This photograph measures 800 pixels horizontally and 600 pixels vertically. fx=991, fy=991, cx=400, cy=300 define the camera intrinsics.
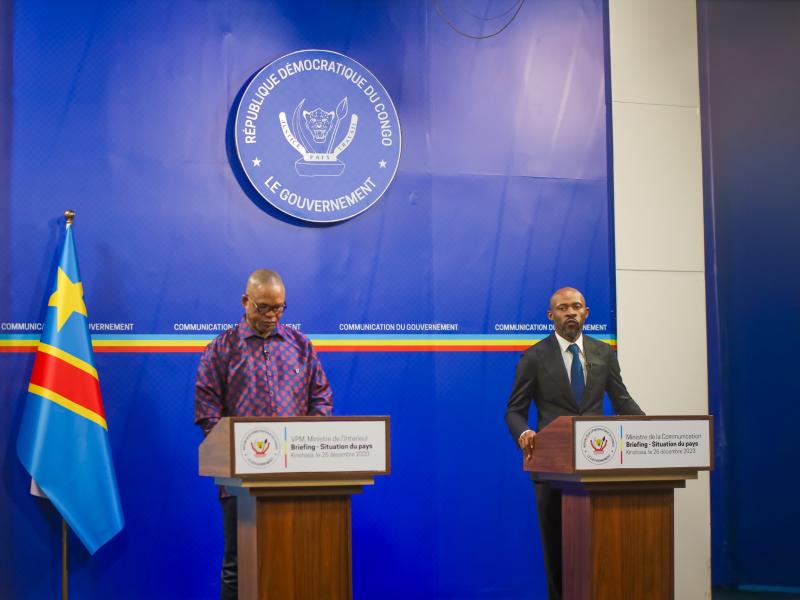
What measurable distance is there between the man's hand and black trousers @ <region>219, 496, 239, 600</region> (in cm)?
123

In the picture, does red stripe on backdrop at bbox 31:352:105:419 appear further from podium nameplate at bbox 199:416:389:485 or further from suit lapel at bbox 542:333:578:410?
suit lapel at bbox 542:333:578:410

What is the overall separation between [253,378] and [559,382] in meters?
1.37

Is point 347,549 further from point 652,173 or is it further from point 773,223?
point 773,223

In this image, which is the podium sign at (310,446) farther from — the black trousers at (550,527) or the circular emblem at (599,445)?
the black trousers at (550,527)

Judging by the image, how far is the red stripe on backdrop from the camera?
15.6 feet

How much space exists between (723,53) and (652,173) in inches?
42.6

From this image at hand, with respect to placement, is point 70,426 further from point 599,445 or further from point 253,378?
point 599,445

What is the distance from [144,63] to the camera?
17.3 ft

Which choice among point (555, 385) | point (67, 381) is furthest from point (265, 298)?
point (555, 385)

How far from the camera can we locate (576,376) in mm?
4480

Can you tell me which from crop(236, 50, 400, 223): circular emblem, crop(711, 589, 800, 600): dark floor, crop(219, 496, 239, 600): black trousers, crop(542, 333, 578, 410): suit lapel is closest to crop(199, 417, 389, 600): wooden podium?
crop(219, 496, 239, 600): black trousers

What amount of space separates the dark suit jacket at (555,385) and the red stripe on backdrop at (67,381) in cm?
200

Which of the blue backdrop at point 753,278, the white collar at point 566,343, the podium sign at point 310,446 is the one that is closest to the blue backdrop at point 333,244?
the blue backdrop at point 753,278

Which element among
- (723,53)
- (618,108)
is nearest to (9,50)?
(618,108)
